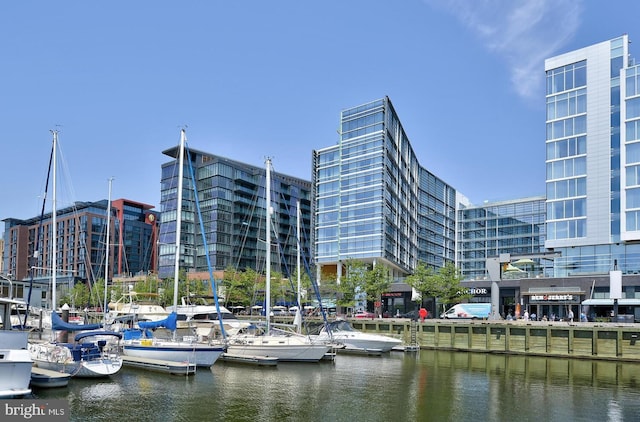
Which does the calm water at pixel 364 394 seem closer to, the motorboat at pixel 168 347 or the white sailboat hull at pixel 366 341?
the motorboat at pixel 168 347

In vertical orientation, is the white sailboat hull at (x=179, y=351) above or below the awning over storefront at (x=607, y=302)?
below

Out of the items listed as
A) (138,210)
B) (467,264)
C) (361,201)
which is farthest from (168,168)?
(467,264)

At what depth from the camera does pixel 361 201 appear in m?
100

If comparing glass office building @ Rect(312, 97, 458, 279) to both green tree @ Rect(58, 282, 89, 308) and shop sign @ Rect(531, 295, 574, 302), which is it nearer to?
shop sign @ Rect(531, 295, 574, 302)

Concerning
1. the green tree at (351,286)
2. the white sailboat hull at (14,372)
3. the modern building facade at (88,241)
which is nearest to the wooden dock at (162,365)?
the white sailboat hull at (14,372)

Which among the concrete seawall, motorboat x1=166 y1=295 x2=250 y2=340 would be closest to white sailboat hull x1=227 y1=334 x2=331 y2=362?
motorboat x1=166 y1=295 x2=250 y2=340

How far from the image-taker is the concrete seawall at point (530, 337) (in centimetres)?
4694

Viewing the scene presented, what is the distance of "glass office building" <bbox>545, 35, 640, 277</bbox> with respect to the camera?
3012 inches

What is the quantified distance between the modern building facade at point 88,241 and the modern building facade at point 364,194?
60841 millimetres

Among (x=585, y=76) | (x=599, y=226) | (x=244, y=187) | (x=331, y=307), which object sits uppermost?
(x=585, y=76)

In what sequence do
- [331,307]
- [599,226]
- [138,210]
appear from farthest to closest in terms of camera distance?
[138,210]
[331,307]
[599,226]

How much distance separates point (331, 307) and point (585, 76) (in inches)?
2027

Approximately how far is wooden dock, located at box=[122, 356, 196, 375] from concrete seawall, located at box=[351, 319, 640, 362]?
1095 inches

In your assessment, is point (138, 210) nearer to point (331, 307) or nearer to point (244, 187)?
point (244, 187)
